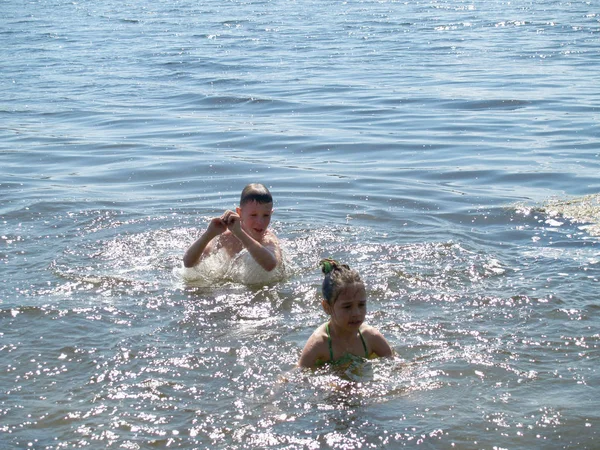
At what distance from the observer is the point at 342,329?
5699 mm

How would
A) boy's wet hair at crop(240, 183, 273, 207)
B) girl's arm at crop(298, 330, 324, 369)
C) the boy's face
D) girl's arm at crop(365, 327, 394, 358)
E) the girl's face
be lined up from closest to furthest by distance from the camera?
the girl's face
girl's arm at crop(298, 330, 324, 369)
girl's arm at crop(365, 327, 394, 358)
boy's wet hair at crop(240, 183, 273, 207)
the boy's face

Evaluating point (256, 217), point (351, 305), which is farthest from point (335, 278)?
point (256, 217)

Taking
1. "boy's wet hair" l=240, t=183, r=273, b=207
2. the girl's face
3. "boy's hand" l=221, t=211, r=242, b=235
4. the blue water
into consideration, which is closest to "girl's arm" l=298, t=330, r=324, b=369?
the blue water

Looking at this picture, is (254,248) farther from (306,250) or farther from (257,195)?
(306,250)

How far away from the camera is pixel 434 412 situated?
5039mm

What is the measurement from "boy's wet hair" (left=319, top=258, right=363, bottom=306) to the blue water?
0.51 m

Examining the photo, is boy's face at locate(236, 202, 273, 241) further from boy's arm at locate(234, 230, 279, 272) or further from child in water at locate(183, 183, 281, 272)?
boy's arm at locate(234, 230, 279, 272)

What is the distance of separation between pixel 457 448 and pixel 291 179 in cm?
699

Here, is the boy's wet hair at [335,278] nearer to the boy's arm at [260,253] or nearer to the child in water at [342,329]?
the child in water at [342,329]

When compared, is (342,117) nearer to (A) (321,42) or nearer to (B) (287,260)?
(B) (287,260)

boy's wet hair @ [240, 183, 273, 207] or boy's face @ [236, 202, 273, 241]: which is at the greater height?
boy's wet hair @ [240, 183, 273, 207]

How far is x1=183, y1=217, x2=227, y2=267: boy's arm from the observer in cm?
727

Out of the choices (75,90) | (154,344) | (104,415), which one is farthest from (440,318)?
(75,90)

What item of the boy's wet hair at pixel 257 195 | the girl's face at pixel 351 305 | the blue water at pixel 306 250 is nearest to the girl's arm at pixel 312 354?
the blue water at pixel 306 250
